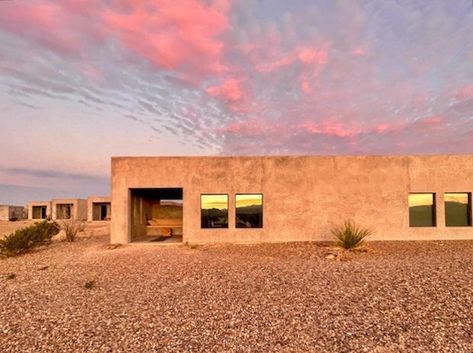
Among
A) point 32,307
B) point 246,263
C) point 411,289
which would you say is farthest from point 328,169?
point 32,307

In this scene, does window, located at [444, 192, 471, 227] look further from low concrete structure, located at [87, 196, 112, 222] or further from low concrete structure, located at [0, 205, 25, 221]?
low concrete structure, located at [0, 205, 25, 221]

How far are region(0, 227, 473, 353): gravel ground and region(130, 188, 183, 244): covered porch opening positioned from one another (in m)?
4.71

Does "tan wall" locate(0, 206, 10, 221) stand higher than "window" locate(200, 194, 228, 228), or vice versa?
→ "window" locate(200, 194, 228, 228)

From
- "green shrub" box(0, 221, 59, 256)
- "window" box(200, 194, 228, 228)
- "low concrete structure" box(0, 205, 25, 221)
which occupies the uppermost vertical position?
"window" box(200, 194, 228, 228)

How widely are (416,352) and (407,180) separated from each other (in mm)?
11086

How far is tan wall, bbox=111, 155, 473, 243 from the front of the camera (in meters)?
14.3

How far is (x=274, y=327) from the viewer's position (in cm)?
577

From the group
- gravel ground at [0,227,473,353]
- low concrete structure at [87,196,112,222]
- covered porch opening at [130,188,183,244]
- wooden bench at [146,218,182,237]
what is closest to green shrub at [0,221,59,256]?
gravel ground at [0,227,473,353]

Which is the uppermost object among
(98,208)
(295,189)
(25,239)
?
(295,189)

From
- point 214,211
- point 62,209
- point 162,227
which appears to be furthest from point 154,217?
point 62,209

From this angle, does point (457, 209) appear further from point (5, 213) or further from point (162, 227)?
point (5, 213)

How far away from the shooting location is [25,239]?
1433 centimetres

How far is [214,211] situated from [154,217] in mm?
6907

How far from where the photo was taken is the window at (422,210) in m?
14.6
